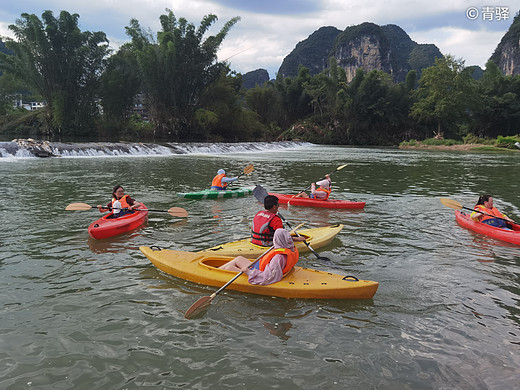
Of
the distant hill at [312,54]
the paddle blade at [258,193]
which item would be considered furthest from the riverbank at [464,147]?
the distant hill at [312,54]

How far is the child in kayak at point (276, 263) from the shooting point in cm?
461

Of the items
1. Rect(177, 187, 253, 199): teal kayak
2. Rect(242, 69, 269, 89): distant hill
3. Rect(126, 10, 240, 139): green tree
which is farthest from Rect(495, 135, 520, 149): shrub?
Rect(242, 69, 269, 89): distant hill

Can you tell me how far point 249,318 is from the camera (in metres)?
4.14

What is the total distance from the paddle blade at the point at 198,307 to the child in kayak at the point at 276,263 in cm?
64

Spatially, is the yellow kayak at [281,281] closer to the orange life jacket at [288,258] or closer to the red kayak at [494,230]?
the orange life jacket at [288,258]

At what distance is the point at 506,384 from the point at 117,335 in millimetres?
3615

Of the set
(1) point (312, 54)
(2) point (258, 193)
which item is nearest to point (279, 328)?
(2) point (258, 193)

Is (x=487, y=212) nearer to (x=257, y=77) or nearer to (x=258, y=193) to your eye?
(x=258, y=193)

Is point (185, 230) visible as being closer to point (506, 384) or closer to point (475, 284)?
point (475, 284)

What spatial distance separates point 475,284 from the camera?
202 inches

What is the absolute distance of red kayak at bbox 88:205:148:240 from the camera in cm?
679

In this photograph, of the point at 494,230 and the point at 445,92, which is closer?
the point at 494,230

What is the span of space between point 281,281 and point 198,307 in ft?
3.66

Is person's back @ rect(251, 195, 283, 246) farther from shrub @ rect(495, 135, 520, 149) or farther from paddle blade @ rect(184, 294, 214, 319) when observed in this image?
shrub @ rect(495, 135, 520, 149)
